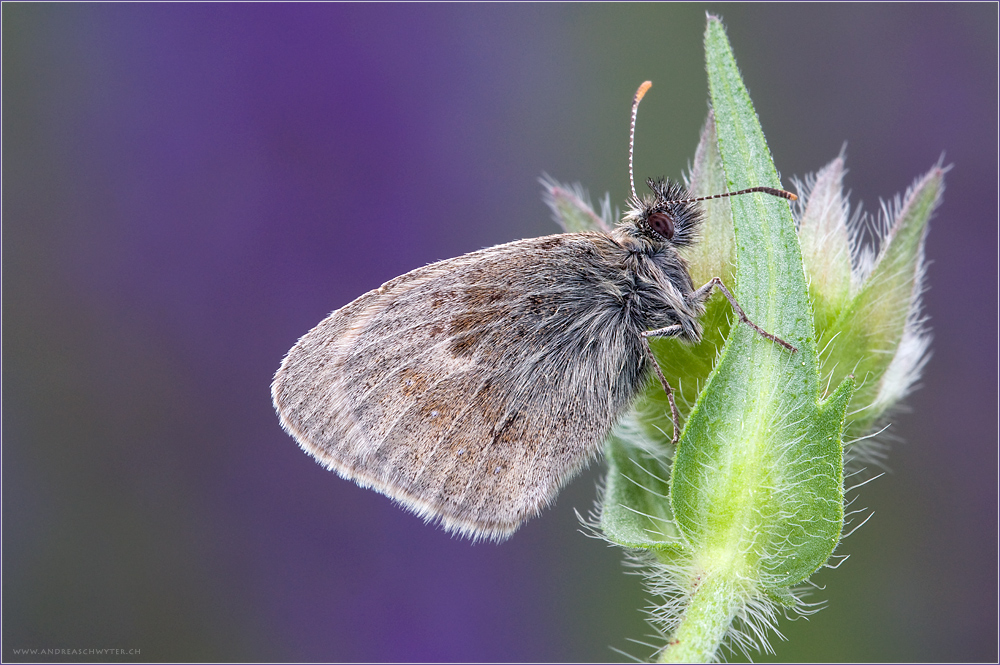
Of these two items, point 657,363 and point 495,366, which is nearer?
point 657,363

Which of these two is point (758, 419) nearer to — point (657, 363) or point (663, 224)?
point (657, 363)

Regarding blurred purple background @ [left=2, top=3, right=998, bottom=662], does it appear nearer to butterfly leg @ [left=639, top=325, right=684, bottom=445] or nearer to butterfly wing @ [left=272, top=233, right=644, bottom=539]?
butterfly wing @ [left=272, top=233, right=644, bottom=539]

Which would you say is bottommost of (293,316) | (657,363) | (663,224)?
(657,363)

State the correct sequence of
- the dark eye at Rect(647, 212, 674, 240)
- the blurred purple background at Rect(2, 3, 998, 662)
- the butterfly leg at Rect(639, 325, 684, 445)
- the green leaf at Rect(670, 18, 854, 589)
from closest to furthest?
1. the green leaf at Rect(670, 18, 854, 589)
2. the butterfly leg at Rect(639, 325, 684, 445)
3. the dark eye at Rect(647, 212, 674, 240)
4. the blurred purple background at Rect(2, 3, 998, 662)

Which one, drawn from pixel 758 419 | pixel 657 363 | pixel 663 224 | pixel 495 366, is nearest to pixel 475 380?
pixel 495 366

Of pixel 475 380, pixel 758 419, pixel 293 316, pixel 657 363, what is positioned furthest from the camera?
pixel 293 316

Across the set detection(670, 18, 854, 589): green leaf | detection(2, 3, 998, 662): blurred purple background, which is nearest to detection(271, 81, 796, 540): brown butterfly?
detection(670, 18, 854, 589): green leaf

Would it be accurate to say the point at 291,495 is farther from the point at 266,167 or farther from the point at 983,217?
the point at 983,217

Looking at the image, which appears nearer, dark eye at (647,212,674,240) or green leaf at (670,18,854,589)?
green leaf at (670,18,854,589)
